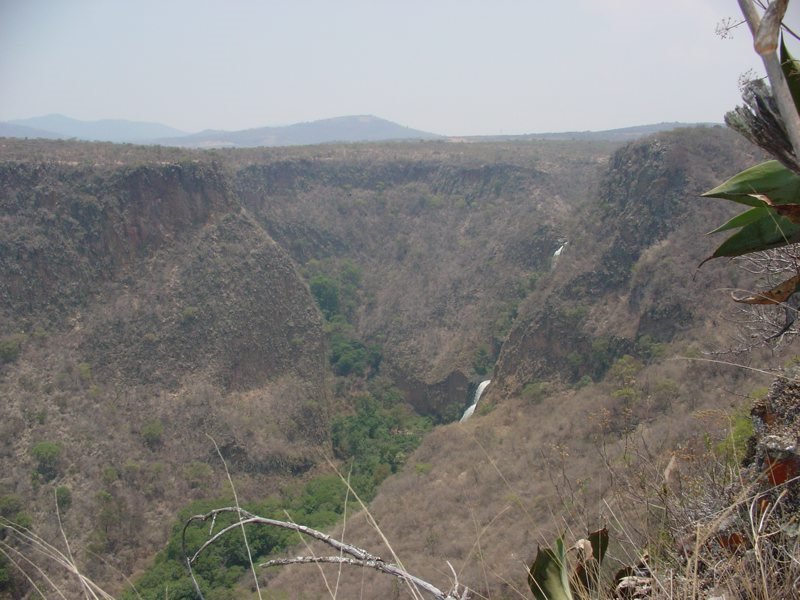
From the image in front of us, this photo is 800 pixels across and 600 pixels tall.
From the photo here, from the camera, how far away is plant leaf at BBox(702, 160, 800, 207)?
229 cm

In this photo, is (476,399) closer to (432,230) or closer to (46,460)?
(46,460)

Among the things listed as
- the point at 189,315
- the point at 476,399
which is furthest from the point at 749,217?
the point at 189,315

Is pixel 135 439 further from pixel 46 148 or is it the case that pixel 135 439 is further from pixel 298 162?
pixel 298 162

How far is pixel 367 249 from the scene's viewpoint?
40.0m

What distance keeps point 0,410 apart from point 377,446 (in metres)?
13.2

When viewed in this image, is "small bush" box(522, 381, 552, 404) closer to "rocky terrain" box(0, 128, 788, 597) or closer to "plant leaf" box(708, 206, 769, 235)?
"rocky terrain" box(0, 128, 788, 597)

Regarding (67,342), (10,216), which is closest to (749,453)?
(67,342)

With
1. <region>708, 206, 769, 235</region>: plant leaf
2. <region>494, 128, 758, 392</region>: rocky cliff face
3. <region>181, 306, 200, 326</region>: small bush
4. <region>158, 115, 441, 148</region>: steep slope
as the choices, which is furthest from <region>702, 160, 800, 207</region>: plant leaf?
<region>158, 115, 441, 148</region>: steep slope

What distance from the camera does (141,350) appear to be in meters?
22.2

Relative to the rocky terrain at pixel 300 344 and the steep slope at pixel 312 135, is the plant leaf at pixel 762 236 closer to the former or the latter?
the rocky terrain at pixel 300 344

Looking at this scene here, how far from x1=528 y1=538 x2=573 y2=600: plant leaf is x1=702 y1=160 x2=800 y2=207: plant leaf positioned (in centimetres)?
154

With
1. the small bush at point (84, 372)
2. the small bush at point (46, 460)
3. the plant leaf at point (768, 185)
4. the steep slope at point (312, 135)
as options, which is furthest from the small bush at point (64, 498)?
the steep slope at point (312, 135)

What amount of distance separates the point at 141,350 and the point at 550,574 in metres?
22.8

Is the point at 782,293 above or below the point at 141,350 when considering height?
above
